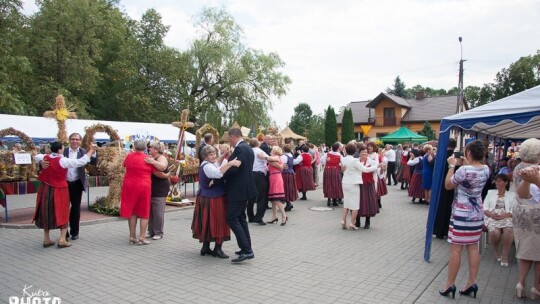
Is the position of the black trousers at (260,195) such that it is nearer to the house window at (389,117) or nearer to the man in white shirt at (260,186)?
the man in white shirt at (260,186)

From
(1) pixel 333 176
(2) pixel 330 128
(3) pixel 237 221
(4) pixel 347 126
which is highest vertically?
(4) pixel 347 126

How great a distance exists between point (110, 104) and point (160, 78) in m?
4.63

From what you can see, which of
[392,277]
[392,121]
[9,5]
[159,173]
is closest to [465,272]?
[392,277]

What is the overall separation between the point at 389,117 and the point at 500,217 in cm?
4426

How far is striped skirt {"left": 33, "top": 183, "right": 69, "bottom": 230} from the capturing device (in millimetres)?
6270

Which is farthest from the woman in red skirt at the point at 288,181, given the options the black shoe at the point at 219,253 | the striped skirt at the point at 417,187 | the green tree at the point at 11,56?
the green tree at the point at 11,56

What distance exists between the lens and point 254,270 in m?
5.42

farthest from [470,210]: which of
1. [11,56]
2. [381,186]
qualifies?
[11,56]

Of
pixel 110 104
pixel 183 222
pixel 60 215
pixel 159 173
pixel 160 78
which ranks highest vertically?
pixel 160 78

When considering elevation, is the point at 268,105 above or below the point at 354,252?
above

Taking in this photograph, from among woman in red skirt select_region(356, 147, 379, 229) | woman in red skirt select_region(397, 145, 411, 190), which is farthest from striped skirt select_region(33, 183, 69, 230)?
woman in red skirt select_region(397, 145, 411, 190)

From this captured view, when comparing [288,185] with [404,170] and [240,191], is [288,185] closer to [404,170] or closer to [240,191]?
[240,191]

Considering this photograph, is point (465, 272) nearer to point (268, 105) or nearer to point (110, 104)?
point (268, 105)

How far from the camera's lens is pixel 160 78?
3131 centimetres
